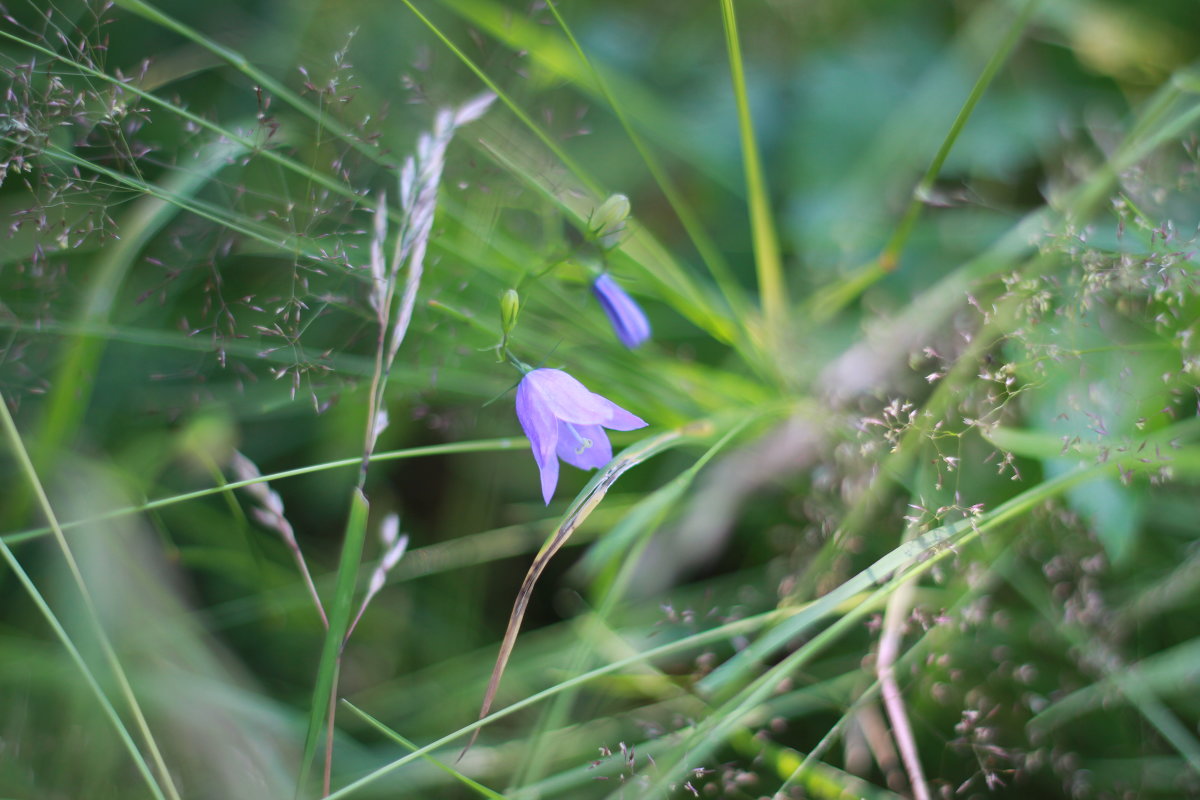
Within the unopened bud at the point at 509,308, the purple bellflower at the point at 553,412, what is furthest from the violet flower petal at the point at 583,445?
the unopened bud at the point at 509,308

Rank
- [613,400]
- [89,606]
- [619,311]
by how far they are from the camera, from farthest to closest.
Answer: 1. [613,400]
2. [619,311]
3. [89,606]

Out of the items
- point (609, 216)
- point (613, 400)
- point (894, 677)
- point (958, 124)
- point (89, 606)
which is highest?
point (958, 124)

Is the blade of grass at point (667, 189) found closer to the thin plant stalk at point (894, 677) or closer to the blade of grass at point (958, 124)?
the blade of grass at point (958, 124)

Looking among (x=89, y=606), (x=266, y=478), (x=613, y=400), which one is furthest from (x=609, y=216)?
(x=89, y=606)

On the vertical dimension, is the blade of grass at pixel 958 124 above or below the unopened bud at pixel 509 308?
above

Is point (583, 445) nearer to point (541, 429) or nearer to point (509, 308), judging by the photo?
point (541, 429)

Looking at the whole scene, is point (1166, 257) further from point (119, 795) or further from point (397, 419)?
point (119, 795)

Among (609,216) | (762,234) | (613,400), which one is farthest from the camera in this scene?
(762,234)
